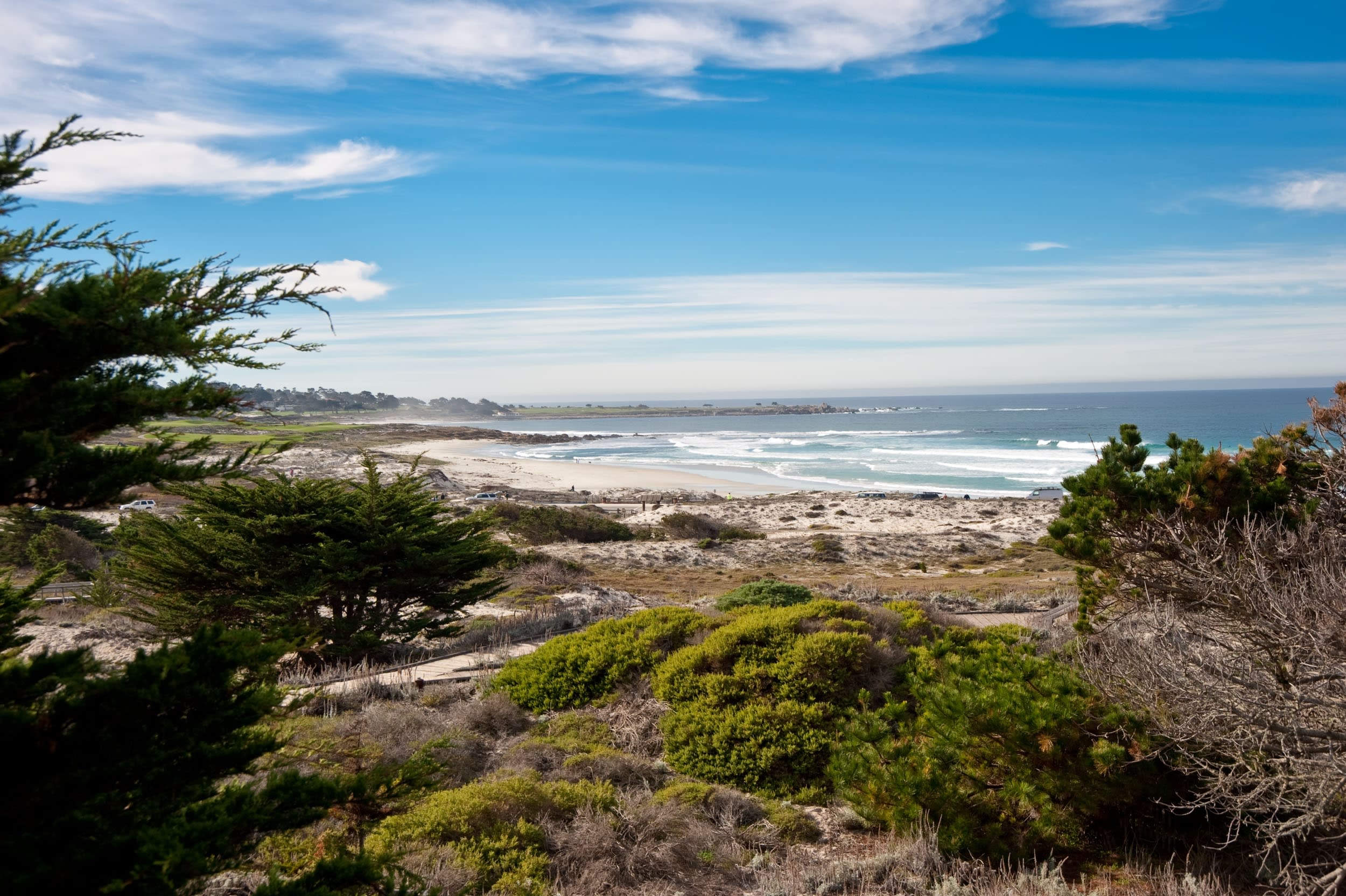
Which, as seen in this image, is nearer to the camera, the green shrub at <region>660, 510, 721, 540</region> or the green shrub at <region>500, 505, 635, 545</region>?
the green shrub at <region>500, 505, 635, 545</region>

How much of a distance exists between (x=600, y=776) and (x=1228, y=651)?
179 inches

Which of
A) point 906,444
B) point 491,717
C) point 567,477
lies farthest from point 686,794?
point 906,444

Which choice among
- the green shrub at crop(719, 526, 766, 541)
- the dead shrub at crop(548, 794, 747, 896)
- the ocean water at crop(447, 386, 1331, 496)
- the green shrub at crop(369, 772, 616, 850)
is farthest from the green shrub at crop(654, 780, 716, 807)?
the green shrub at crop(719, 526, 766, 541)

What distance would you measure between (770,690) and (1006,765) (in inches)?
94.8

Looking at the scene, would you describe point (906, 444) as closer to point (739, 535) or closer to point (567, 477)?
point (567, 477)

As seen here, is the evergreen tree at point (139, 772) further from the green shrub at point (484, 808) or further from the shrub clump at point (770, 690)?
the shrub clump at point (770, 690)

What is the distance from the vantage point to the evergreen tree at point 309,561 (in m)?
10.0

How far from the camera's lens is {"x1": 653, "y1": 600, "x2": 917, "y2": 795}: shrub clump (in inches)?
275

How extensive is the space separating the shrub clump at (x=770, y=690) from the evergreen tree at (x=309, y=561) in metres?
4.36

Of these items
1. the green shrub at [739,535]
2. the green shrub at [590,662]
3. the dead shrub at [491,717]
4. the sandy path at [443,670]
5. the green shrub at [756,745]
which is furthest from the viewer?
the green shrub at [739,535]

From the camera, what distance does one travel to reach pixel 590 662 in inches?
346

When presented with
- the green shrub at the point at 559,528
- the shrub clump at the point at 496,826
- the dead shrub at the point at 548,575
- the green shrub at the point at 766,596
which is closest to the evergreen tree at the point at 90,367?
the shrub clump at the point at 496,826

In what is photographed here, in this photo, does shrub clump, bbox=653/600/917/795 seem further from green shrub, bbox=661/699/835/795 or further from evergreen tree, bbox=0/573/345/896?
evergreen tree, bbox=0/573/345/896

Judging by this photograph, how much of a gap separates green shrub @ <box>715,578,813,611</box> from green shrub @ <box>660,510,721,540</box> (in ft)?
68.3
